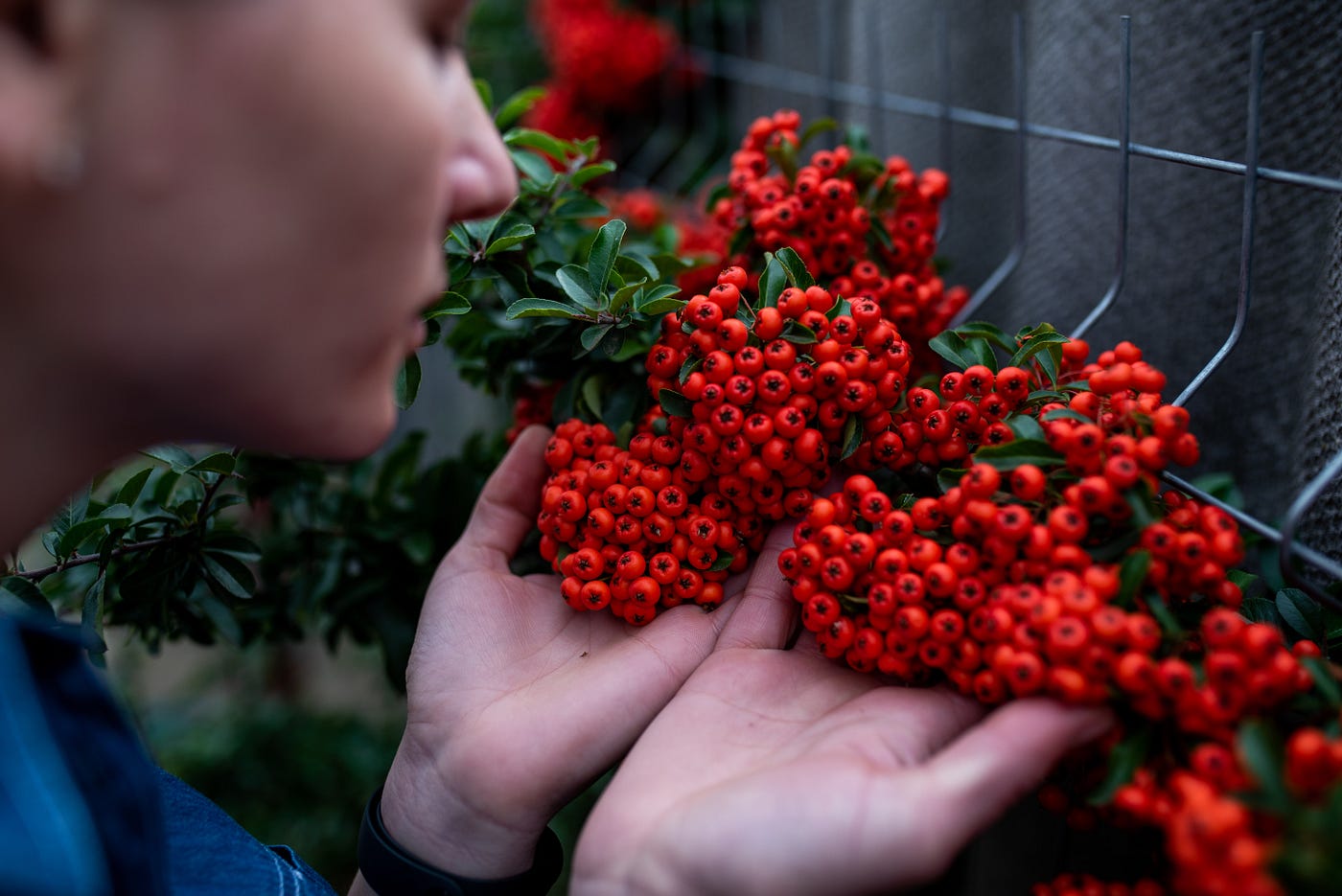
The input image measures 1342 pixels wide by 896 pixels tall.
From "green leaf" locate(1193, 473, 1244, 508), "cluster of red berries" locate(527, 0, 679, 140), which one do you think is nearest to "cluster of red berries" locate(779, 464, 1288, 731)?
"green leaf" locate(1193, 473, 1244, 508)

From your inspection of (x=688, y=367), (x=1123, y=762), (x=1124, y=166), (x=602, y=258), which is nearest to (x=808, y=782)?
(x=1123, y=762)

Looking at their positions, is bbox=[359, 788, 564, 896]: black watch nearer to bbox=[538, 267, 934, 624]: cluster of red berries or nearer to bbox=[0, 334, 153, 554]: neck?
bbox=[538, 267, 934, 624]: cluster of red berries

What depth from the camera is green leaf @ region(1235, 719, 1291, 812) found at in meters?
0.73

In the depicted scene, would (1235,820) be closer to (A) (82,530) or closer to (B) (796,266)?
(B) (796,266)

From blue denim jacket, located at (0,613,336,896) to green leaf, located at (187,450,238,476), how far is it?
32cm

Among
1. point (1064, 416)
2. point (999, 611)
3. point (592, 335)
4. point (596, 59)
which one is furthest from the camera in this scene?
point (596, 59)

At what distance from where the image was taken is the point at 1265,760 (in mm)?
747

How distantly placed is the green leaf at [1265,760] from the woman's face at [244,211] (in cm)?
82

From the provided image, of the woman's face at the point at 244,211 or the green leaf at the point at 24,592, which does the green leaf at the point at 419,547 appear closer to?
the green leaf at the point at 24,592

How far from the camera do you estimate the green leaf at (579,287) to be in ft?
3.99

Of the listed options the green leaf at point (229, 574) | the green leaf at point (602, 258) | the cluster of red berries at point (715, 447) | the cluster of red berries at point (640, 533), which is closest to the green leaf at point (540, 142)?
the green leaf at point (602, 258)

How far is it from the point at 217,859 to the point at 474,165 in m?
0.86

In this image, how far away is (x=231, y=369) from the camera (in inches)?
31.8

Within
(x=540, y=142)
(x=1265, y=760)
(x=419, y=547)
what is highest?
(x=540, y=142)
